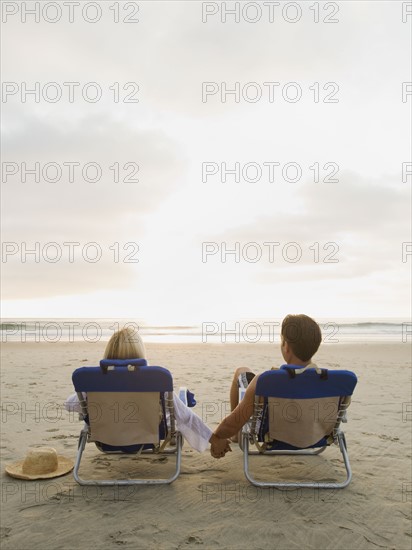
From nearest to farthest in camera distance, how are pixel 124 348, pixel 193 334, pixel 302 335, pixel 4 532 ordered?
pixel 4 532
pixel 302 335
pixel 124 348
pixel 193 334

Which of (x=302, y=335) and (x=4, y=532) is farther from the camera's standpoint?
(x=302, y=335)

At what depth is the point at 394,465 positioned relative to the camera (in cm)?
504

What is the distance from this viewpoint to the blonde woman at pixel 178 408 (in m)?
4.31

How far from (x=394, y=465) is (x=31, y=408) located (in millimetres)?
5064

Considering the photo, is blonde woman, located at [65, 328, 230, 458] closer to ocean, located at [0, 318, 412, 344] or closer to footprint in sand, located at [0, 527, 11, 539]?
footprint in sand, located at [0, 527, 11, 539]

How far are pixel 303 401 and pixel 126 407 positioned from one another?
1.46m

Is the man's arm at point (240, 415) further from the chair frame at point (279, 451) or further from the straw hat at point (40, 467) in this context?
the straw hat at point (40, 467)

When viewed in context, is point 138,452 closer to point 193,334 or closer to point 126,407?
point 126,407

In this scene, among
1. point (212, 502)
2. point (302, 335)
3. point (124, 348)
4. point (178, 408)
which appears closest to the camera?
point (212, 502)

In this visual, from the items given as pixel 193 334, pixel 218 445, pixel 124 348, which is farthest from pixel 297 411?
pixel 193 334

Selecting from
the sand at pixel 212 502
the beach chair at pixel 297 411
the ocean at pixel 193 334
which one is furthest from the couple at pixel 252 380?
the ocean at pixel 193 334

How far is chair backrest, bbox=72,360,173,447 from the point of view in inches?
162

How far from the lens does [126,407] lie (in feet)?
13.9

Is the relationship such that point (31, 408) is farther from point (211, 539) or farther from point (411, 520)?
point (411, 520)
